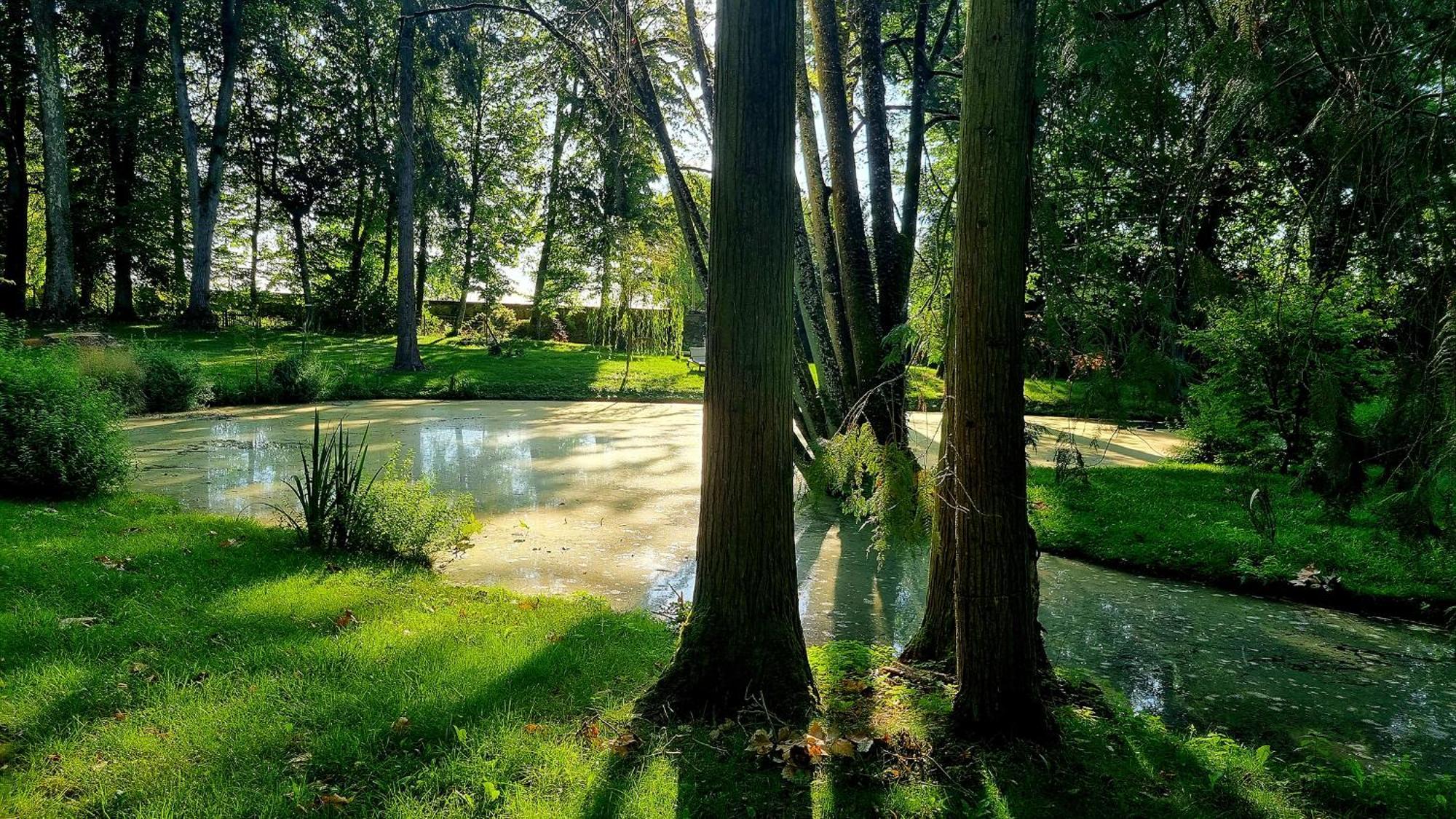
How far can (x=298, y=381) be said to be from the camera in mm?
13484

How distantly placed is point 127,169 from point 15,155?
2480 millimetres

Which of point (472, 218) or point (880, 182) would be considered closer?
point (880, 182)

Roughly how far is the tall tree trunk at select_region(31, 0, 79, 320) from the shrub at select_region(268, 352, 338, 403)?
272 inches

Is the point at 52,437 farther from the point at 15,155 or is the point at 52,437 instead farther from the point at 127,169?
the point at 127,169

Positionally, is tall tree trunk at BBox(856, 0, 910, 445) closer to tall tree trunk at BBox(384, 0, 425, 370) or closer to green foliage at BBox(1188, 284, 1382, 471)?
green foliage at BBox(1188, 284, 1382, 471)

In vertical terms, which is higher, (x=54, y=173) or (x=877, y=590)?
(x=54, y=173)

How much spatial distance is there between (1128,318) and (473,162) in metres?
27.8

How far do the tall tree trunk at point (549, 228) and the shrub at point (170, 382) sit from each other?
37.2ft

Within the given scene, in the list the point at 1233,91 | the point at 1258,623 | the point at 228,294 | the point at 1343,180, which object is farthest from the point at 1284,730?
the point at 228,294

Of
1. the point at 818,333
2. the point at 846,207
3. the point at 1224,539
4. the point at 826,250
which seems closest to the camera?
A: the point at 1224,539

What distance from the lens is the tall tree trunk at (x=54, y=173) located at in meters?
15.6

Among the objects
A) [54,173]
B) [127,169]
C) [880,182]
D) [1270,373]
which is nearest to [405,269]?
[54,173]

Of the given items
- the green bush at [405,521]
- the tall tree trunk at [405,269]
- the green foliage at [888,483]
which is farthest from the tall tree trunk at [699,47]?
the tall tree trunk at [405,269]

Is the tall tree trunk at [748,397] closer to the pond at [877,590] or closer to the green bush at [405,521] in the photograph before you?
the pond at [877,590]
